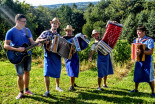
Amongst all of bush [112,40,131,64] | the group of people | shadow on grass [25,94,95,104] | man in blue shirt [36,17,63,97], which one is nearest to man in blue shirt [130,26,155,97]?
the group of people

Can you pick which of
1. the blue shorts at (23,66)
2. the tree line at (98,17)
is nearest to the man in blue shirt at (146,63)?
the blue shorts at (23,66)

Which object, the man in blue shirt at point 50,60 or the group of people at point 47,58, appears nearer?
the group of people at point 47,58

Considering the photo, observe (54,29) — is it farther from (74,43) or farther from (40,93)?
(40,93)

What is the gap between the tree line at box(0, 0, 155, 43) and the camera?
24513 mm

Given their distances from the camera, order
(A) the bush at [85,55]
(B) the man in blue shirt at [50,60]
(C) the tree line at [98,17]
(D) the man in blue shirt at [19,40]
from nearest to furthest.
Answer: (D) the man in blue shirt at [19,40]
(B) the man in blue shirt at [50,60]
(A) the bush at [85,55]
(C) the tree line at [98,17]

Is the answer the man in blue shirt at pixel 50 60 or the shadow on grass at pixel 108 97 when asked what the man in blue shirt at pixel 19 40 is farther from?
the shadow on grass at pixel 108 97

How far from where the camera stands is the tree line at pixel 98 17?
2451 centimetres

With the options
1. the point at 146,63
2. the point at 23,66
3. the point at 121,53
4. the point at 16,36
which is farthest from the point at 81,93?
the point at 121,53

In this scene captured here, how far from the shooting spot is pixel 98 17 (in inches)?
1829

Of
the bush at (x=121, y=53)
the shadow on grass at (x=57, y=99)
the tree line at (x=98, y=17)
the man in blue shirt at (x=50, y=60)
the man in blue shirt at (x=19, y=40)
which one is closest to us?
the man in blue shirt at (x=19, y=40)

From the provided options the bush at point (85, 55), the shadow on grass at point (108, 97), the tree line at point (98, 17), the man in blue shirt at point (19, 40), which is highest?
the tree line at point (98, 17)

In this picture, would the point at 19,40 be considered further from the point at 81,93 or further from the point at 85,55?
A: the point at 85,55

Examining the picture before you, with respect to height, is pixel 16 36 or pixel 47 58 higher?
pixel 16 36

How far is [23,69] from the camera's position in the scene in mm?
4301
